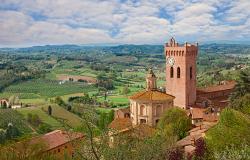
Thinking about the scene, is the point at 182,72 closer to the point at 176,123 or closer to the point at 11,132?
the point at 176,123

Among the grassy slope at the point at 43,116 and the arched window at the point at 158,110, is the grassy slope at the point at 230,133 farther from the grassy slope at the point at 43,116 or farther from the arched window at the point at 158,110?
the grassy slope at the point at 43,116

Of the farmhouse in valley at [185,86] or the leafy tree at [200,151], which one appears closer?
the leafy tree at [200,151]

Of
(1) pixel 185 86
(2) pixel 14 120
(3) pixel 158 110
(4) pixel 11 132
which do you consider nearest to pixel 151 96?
(3) pixel 158 110

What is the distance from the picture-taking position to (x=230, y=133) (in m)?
25.5

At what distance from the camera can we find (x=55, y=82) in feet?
504

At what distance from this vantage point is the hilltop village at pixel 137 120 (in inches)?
880

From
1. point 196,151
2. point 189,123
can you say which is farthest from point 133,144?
point 189,123

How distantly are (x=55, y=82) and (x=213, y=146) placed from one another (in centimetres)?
13122

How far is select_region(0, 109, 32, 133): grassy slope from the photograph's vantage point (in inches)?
3004

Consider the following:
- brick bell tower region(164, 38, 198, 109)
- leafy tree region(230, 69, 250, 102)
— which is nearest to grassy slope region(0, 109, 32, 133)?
brick bell tower region(164, 38, 198, 109)

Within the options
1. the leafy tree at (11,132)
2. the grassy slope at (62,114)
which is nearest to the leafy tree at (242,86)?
the leafy tree at (11,132)

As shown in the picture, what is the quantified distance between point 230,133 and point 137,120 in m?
28.7

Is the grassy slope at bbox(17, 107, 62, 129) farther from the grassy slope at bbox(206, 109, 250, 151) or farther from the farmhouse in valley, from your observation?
the grassy slope at bbox(206, 109, 250, 151)

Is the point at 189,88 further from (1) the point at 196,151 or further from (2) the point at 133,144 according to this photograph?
(2) the point at 133,144
